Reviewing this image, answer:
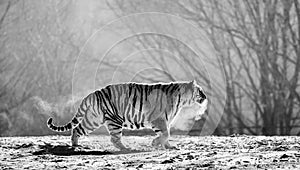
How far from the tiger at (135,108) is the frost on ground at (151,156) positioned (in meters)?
0.37

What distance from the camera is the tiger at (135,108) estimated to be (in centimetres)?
816

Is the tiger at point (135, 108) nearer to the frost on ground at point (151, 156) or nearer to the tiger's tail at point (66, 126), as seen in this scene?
the tiger's tail at point (66, 126)

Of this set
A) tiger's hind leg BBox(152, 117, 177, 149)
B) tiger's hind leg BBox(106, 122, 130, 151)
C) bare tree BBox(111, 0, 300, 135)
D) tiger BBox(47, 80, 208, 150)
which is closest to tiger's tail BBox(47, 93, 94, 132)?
tiger BBox(47, 80, 208, 150)

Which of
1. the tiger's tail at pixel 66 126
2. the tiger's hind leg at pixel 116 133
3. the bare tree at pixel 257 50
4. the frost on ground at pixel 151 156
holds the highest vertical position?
the bare tree at pixel 257 50

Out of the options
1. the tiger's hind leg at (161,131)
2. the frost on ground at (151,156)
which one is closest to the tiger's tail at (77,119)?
the frost on ground at (151,156)

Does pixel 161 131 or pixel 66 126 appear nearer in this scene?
pixel 161 131

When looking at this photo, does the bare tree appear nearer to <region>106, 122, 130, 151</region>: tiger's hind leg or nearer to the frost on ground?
the frost on ground

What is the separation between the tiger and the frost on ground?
1.22ft

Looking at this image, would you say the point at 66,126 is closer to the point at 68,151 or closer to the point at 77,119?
the point at 77,119

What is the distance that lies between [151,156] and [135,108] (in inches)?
62.2

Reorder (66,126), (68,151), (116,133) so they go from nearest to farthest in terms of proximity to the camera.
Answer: (68,151) → (116,133) → (66,126)

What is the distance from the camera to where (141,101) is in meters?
8.31

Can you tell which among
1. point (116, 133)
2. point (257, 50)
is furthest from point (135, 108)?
point (257, 50)

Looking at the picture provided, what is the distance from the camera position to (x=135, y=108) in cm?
827
